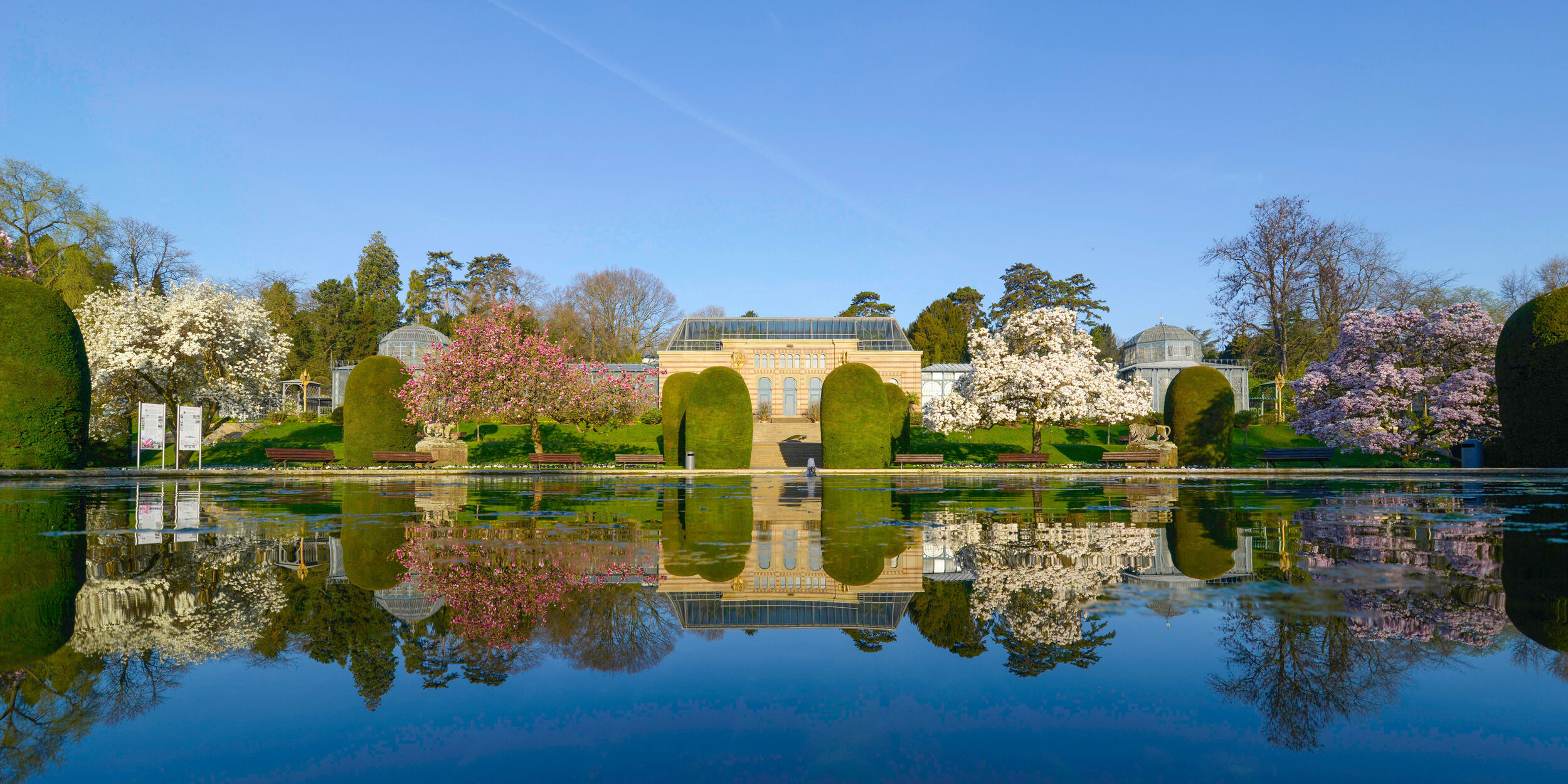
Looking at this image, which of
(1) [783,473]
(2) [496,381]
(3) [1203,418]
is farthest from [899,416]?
(2) [496,381]

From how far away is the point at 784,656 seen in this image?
5543 mm

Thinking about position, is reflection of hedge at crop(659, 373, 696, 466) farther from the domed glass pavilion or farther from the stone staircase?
the domed glass pavilion

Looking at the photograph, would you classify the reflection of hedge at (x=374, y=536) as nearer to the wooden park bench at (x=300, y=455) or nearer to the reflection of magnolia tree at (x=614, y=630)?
the reflection of magnolia tree at (x=614, y=630)

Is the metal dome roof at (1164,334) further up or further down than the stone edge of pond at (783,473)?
further up

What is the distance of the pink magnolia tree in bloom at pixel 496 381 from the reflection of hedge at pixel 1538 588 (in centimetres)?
2786

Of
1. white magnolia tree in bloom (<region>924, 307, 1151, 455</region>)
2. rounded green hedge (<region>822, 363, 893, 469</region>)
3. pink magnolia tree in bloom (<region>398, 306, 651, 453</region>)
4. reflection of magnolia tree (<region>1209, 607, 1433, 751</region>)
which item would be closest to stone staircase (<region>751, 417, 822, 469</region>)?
rounded green hedge (<region>822, 363, 893, 469</region>)

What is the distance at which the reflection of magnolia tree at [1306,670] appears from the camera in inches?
174

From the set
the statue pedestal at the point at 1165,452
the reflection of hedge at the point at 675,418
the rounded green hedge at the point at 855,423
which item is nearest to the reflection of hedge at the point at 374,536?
the reflection of hedge at the point at 675,418

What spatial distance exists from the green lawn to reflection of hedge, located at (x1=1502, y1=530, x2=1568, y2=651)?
24266 mm

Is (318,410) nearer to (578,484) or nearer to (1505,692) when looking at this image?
(578,484)

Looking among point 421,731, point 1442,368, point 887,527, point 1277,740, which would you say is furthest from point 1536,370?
point 421,731

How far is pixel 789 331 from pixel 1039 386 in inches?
1290

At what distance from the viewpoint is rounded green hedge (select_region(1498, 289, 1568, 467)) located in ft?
80.8

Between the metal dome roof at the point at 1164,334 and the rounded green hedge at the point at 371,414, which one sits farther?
the metal dome roof at the point at 1164,334
